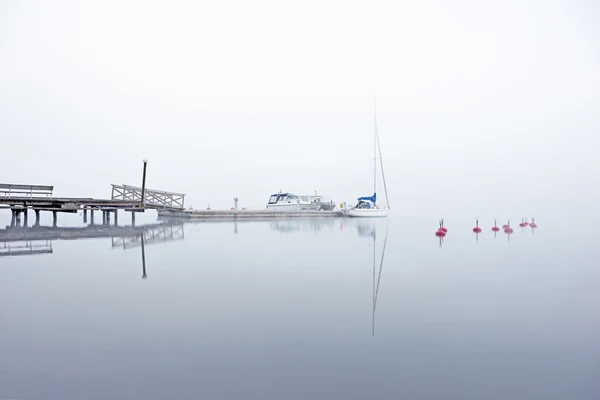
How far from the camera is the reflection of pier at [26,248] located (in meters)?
17.7

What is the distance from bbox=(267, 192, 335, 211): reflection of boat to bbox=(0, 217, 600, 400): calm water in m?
41.6

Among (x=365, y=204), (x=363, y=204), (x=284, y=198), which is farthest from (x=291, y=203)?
(x=365, y=204)

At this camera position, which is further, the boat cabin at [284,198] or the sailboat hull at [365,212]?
the sailboat hull at [365,212]

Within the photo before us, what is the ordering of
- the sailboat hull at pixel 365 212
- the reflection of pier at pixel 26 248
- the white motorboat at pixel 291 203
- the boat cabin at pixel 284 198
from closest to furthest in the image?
the reflection of pier at pixel 26 248, the white motorboat at pixel 291 203, the boat cabin at pixel 284 198, the sailboat hull at pixel 365 212

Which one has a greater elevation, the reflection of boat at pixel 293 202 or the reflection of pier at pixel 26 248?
the reflection of boat at pixel 293 202

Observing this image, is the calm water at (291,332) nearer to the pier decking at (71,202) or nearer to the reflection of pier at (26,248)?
the reflection of pier at (26,248)

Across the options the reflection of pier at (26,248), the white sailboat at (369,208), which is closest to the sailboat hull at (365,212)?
the white sailboat at (369,208)

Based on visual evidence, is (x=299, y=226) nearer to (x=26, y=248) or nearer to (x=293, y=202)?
(x=293, y=202)

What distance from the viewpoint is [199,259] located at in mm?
17328

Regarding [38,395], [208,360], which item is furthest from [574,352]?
[38,395]

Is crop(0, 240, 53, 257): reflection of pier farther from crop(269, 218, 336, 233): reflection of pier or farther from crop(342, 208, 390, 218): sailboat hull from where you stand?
crop(342, 208, 390, 218): sailboat hull

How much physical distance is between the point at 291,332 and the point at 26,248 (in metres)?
18.3

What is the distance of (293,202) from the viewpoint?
189 feet

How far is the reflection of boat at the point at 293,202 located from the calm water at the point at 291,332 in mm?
41637
